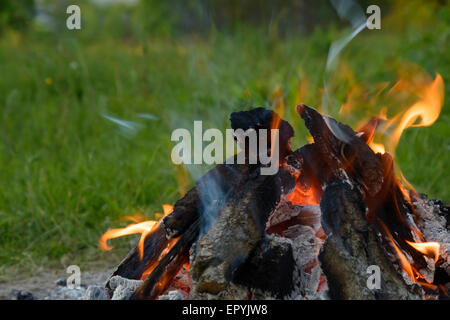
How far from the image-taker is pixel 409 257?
5.44ft

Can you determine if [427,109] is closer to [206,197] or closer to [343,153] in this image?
[343,153]

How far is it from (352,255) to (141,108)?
3802 millimetres

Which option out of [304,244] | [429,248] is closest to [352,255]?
[304,244]

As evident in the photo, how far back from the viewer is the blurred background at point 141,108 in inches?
117

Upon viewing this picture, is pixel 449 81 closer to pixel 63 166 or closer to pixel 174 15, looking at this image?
pixel 63 166

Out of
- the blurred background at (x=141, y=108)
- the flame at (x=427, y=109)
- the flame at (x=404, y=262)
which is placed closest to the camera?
the flame at (x=404, y=262)

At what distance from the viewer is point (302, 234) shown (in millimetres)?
1732

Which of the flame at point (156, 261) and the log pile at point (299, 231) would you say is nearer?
the log pile at point (299, 231)

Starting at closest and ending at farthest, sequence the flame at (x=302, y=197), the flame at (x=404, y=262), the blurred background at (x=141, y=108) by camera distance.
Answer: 1. the flame at (x=404, y=262)
2. the flame at (x=302, y=197)
3. the blurred background at (x=141, y=108)

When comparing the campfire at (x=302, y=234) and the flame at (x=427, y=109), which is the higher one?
the flame at (x=427, y=109)

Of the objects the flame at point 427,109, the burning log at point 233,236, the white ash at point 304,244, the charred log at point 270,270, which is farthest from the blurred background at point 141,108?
the charred log at point 270,270

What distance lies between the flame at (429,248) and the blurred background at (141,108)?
0.75 metres

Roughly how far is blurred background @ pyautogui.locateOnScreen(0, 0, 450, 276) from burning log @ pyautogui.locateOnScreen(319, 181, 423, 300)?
737 millimetres

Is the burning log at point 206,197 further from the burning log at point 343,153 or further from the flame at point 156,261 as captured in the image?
the burning log at point 343,153
